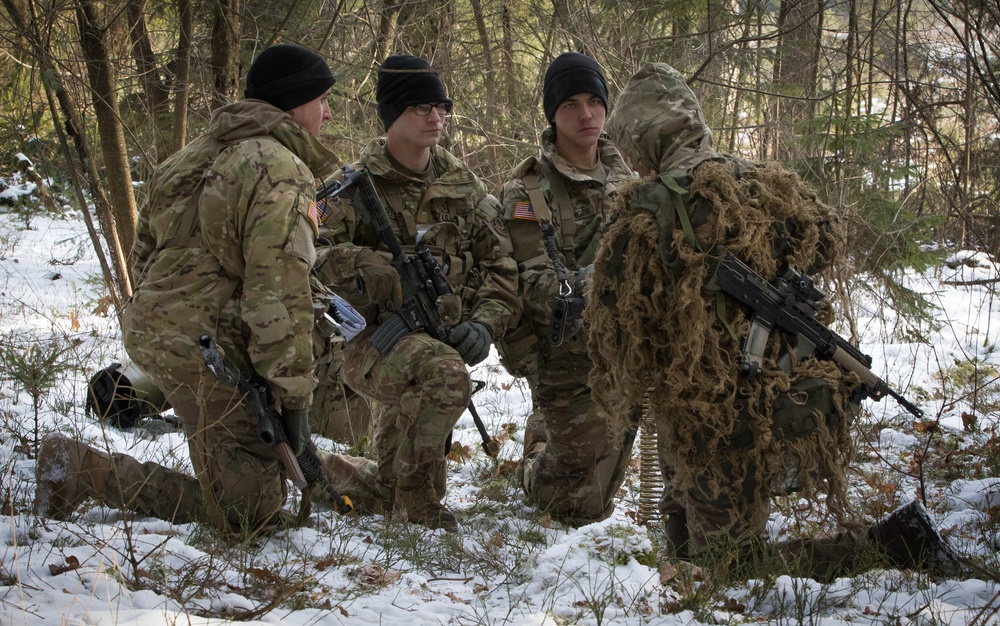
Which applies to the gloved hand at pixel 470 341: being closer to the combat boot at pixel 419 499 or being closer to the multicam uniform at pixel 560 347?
the multicam uniform at pixel 560 347

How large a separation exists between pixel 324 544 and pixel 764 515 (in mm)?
1790

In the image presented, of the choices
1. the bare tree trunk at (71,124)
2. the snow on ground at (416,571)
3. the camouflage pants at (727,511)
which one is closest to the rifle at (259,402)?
the snow on ground at (416,571)

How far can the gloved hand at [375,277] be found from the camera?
423 centimetres

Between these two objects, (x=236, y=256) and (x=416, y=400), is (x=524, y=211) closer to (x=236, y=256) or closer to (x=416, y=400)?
(x=416, y=400)

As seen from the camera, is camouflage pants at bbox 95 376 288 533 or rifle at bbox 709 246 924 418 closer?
rifle at bbox 709 246 924 418

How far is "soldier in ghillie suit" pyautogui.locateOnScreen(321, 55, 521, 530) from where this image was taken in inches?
161

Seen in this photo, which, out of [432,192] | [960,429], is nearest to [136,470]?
[432,192]

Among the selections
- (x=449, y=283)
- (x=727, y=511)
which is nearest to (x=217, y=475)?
(x=449, y=283)

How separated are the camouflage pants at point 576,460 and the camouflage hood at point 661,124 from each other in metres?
1.54

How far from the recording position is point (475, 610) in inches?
106

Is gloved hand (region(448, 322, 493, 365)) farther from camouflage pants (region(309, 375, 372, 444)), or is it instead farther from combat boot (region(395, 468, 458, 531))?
camouflage pants (region(309, 375, 372, 444))

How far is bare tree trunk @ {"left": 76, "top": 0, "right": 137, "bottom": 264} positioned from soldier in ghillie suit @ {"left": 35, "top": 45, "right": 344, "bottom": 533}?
2.28 meters

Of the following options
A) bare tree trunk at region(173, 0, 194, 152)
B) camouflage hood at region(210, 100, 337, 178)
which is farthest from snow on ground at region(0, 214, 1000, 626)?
bare tree trunk at region(173, 0, 194, 152)

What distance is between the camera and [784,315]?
3.14m
